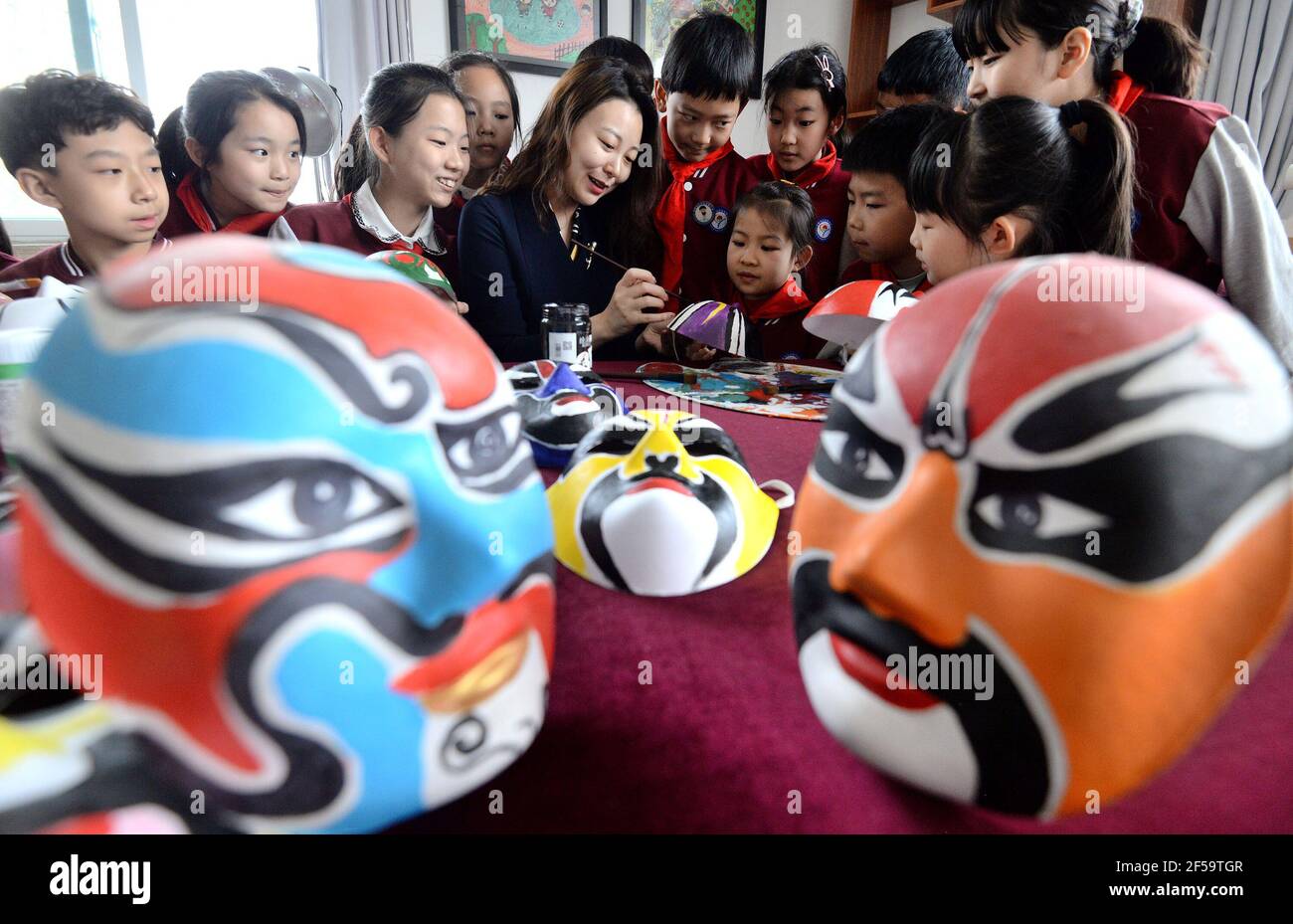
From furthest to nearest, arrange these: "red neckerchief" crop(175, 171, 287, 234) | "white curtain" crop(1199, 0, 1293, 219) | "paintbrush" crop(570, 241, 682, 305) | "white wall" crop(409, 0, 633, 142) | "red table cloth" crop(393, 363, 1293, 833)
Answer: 1. "white wall" crop(409, 0, 633, 142)
2. "white curtain" crop(1199, 0, 1293, 219)
3. "paintbrush" crop(570, 241, 682, 305)
4. "red neckerchief" crop(175, 171, 287, 234)
5. "red table cloth" crop(393, 363, 1293, 833)

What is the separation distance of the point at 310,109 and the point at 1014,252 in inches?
68.0

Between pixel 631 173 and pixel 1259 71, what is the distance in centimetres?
228

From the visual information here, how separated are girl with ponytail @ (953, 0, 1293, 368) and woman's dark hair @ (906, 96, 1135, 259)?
0.69ft

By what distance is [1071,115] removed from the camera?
1.05 meters

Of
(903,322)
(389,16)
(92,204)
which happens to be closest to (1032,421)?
(903,322)

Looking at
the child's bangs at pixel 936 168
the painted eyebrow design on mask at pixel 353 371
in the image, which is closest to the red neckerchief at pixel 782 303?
the child's bangs at pixel 936 168

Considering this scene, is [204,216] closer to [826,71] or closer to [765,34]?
[826,71]

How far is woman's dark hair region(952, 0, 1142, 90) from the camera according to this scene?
1162 mm

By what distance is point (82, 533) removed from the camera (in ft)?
Result: 1.14

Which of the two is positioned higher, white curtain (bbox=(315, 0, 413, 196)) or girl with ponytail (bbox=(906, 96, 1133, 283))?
white curtain (bbox=(315, 0, 413, 196))

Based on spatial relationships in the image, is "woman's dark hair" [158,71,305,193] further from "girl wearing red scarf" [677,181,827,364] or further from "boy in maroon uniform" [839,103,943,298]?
"boy in maroon uniform" [839,103,943,298]

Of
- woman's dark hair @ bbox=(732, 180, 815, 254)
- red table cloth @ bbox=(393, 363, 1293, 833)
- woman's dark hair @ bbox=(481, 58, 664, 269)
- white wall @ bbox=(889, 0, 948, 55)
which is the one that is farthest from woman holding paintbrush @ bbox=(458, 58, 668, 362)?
white wall @ bbox=(889, 0, 948, 55)

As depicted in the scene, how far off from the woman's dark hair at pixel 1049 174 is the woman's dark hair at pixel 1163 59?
0.45 metres

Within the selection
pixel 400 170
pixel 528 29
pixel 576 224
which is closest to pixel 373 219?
pixel 400 170
